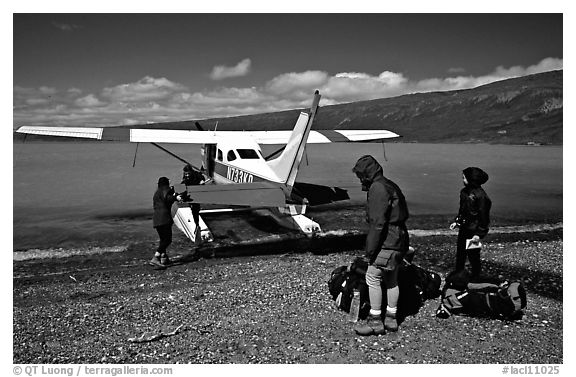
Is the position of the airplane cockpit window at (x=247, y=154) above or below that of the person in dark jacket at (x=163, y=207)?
above

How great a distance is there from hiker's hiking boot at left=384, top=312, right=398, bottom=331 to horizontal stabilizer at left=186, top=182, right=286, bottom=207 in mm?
3761

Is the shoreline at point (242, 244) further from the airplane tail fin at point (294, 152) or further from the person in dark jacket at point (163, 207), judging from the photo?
the airplane tail fin at point (294, 152)

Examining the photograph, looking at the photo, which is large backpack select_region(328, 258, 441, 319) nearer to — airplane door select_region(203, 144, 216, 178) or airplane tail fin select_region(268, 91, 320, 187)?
airplane tail fin select_region(268, 91, 320, 187)

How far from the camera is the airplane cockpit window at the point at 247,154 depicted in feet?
36.5

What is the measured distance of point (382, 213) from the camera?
398 cm

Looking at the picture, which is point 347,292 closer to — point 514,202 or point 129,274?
point 129,274

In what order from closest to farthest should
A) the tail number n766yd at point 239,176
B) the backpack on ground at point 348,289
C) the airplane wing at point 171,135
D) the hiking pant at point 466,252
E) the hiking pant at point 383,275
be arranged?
the hiking pant at point 383,275 < the backpack on ground at point 348,289 < the hiking pant at point 466,252 < the tail number n766yd at point 239,176 < the airplane wing at point 171,135

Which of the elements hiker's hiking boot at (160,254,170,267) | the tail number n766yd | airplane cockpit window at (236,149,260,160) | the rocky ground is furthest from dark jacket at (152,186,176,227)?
airplane cockpit window at (236,149,260,160)

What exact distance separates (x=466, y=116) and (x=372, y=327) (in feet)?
540

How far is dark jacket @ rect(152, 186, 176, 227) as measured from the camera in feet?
23.3

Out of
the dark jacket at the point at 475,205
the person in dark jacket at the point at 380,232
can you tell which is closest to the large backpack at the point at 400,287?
the person in dark jacket at the point at 380,232

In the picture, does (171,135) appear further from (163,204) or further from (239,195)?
(163,204)

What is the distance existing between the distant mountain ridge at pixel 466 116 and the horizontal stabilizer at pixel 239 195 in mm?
94580
